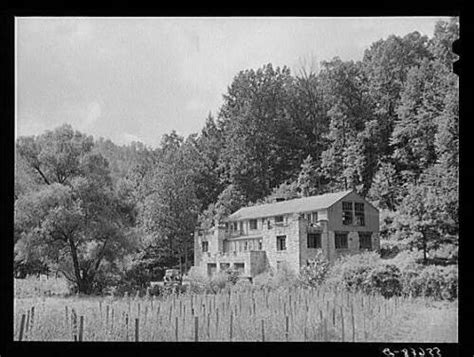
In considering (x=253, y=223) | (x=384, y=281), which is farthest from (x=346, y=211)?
(x=253, y=223)

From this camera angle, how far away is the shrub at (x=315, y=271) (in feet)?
15.2

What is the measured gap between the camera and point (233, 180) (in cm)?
492

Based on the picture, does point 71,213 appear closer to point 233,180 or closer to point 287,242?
point 233,180

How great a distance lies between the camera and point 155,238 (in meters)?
4.86

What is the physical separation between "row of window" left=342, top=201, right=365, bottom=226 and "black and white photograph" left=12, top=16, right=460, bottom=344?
0.03ft

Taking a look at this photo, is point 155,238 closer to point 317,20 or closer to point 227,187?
point 227,187

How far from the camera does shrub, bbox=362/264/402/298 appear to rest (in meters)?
4.56

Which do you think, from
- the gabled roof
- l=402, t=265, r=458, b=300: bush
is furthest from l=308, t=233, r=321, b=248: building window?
l=402, t=265, r=458, b=300: bush

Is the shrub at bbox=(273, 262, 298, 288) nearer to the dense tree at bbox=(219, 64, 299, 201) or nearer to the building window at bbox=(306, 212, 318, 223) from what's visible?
the building window at bbox=(306, 212, 318, 223)

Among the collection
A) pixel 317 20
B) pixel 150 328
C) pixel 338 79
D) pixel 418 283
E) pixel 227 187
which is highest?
pixel 317 20

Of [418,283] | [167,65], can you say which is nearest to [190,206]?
[167,65]

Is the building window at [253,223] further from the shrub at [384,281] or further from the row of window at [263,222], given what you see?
the shrub at [384,281]
